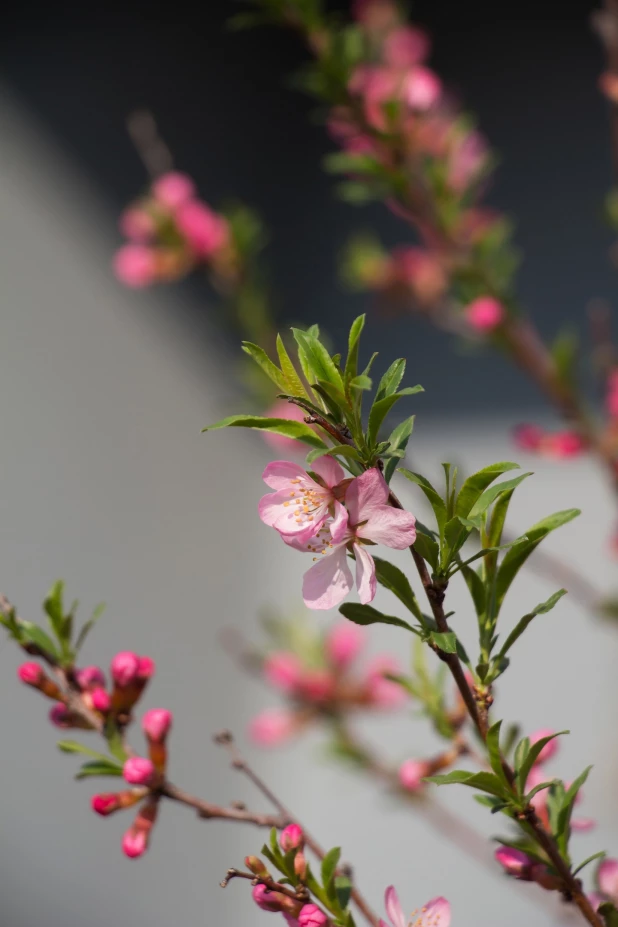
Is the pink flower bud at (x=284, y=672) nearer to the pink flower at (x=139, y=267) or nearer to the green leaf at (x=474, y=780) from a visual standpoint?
the pink flower at (x=139, y=267)

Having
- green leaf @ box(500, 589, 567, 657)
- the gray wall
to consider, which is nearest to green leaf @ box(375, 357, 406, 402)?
green leaf @ box(500, 589, 567, 657)

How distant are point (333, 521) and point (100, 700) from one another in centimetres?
24

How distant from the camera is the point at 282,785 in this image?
104 inches

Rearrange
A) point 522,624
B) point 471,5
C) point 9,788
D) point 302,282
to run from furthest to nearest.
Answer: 1. point 302,282
2. point 471,5
3. point 9,788
4. point 522,624

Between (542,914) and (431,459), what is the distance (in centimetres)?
129

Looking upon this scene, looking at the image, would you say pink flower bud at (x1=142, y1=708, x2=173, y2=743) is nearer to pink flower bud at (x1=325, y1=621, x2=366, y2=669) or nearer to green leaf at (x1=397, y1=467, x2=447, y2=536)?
green leaf at (x1=397, y1=467, x2=447, y2=536)

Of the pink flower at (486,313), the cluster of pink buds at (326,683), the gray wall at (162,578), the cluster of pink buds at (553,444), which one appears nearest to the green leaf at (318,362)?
the pink flower at (486,313)

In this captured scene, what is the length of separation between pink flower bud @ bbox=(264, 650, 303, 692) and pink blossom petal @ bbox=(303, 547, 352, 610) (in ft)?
3.11

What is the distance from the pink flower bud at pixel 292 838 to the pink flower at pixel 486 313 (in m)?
0.71

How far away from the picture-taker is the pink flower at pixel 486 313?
102cm

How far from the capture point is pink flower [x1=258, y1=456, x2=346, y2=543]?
0.41m

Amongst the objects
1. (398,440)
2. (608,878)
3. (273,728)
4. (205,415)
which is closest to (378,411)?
(398,440)

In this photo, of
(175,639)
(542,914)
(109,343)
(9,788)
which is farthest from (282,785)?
(109,343)

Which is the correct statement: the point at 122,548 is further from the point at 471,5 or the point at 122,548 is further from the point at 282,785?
the point at 471,5
